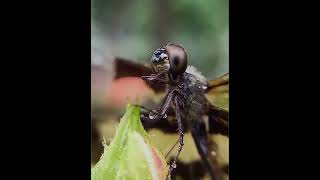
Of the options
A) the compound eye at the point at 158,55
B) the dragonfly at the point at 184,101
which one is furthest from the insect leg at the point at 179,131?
the compound eye at the point at 158,55

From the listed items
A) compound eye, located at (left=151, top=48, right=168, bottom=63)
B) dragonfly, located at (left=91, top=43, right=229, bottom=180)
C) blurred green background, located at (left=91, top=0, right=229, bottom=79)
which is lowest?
dragonfly, located at (left=91, top=43, right=229, bottom=180)

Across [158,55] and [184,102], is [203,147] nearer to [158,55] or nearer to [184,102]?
[184,102]

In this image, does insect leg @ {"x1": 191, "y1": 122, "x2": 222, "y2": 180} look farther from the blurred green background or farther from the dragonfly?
the blurred green background

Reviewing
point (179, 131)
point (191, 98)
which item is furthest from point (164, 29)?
point (179, 131)

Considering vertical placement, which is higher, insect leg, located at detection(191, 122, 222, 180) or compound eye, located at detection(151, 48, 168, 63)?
compound eye, located at detection(151, 48, 168, 63)

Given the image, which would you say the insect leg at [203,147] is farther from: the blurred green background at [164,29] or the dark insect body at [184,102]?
the blurred green background at [164,29]

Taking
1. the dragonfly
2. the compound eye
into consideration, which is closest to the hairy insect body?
the dragonfly

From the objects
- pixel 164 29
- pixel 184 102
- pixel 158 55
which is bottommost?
pixel 184 102
